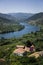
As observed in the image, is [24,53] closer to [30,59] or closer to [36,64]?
[30,59]

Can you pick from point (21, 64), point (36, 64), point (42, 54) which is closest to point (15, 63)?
point (21, 64)

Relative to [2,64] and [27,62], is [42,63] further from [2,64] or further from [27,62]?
[2,64]

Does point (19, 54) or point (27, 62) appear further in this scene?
point (19, 54)

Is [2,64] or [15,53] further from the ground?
→ [2,64]

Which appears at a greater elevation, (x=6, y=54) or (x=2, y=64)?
(x=2, y=64)

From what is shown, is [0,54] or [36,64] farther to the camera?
[0,54]

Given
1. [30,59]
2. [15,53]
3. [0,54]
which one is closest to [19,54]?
[15,53]

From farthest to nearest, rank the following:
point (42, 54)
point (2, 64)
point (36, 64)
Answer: point (42, 54)
point (36, 64)
point (2, 64)

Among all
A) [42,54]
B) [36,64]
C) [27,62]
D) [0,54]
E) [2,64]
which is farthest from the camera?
[0,54]
